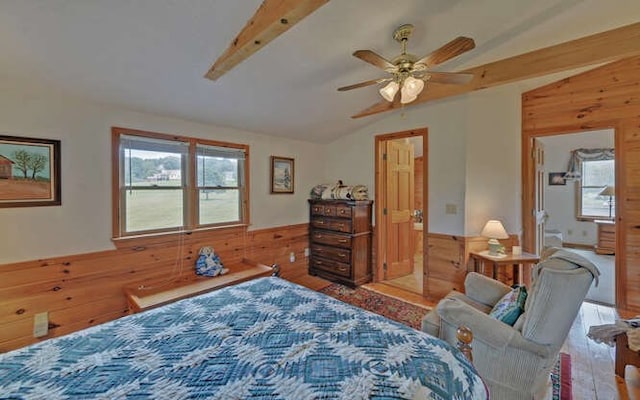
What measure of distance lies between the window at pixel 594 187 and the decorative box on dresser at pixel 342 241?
5423 millimetres

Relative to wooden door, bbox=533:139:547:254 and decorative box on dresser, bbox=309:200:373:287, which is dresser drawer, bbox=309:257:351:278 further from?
wooden door, bbox=533:139:547:254

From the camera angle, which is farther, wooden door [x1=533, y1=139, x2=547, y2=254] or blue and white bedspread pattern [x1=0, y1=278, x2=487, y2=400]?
wooden door [x1=533, y1=139, x2=547, y2=254]

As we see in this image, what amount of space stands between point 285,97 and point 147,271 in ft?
7.70

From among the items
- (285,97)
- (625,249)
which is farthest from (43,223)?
(625,249)

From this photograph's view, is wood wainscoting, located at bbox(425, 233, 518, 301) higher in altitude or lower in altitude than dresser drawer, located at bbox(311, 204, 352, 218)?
lower

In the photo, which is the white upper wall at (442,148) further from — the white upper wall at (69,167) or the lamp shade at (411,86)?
the white upper wall at (69,167)

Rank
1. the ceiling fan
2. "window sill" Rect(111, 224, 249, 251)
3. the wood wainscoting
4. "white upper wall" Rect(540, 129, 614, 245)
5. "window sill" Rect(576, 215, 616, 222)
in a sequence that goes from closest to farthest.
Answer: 1. the ceiling fan
2. "window sill" Rect(111, 224, 249, 251)
3. the wood wainscoting
4. "window sill" Rect(576, 215, 616, 222)
5. "white upper wall" Rect(540, 129, 614, 245)

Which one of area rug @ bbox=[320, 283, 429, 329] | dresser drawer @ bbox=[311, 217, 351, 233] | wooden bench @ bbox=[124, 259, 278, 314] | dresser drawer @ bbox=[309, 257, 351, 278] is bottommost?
area rug @ bbox=[320, 283, 429, 329]

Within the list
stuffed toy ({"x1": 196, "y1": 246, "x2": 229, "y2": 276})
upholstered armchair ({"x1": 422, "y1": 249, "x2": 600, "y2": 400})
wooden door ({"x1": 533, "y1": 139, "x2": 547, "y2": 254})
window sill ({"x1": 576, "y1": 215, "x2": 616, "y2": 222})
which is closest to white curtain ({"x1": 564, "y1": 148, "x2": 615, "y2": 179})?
window sill ({"x1": 576, "y1": 215, "x2": 616, "y2": 222})

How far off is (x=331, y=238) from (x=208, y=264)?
5.83 feet

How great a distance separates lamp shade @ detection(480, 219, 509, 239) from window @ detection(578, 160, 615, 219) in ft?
15.4

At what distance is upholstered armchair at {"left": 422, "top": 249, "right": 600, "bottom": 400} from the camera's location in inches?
61.0

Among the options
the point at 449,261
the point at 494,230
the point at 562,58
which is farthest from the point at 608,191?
the point at 562,58

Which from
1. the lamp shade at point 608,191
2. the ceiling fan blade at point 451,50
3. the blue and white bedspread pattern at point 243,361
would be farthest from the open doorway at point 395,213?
the lamp shade at point 608,191
